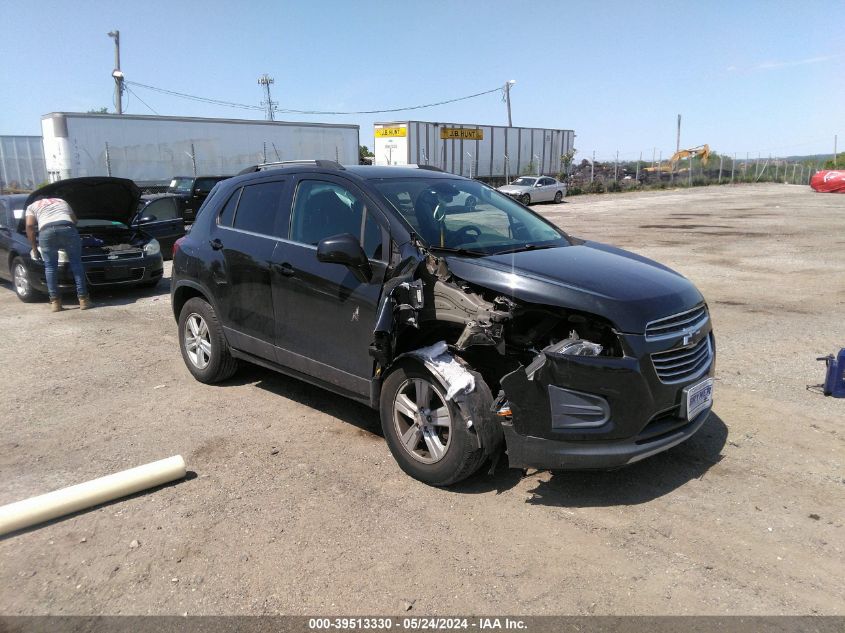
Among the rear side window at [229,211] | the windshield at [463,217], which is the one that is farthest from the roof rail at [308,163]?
the windshield at [463,217]

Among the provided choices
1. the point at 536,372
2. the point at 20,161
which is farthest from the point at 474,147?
the point at 536,372

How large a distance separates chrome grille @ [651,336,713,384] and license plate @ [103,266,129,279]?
870cm

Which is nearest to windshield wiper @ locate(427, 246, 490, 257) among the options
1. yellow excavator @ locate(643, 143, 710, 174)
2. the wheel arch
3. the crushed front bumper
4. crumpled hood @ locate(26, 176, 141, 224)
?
the crushed front bumper

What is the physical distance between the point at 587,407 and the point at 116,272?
28.1ft

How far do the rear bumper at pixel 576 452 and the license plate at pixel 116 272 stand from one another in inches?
323

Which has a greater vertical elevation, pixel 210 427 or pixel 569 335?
pixel 569 335

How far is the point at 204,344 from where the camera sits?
575 cm

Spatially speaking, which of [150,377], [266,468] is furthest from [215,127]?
[266,468]

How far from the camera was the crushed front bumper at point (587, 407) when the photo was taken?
11.1 ft

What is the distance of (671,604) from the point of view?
9.37 feet

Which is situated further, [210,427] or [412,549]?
[210,427]

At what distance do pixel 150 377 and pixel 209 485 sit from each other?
8.30 feet

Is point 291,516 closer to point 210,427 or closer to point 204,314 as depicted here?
point 210,427

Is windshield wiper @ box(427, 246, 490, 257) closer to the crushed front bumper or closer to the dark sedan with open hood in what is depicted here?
the crushed front bumper
